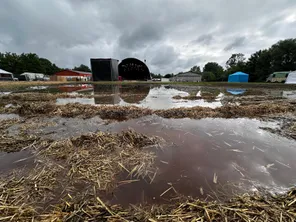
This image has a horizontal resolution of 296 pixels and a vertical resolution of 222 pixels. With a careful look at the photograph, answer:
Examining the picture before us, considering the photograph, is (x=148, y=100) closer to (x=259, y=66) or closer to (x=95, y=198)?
(x=95, y=198)

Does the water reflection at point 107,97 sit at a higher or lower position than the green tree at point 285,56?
lower

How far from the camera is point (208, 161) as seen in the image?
2.38 meters

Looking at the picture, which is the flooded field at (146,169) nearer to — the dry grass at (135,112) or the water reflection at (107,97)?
the dry grass at (135,112)

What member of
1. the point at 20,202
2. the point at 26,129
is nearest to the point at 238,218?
the point at 20,202

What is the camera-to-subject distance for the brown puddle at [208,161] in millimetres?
1788

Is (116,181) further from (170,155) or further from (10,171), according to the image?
(10,171)

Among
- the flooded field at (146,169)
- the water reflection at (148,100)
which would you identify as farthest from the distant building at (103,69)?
the flooded field at (146,169)

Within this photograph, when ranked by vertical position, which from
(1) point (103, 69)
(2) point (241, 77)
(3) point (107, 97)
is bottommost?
(3) point (107, 97)

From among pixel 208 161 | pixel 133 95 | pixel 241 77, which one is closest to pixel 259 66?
pixel 241 77

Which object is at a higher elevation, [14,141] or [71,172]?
[14,141]

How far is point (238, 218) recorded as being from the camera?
54.5 inches

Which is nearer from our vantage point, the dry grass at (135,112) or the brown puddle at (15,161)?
the brown puddle at (15,161)

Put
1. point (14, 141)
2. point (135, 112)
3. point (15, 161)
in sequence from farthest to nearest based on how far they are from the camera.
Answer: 1. point (135, 112)
2. point (14, 141)
3. point (15, 161)

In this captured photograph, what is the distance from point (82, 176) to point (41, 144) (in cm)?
153
